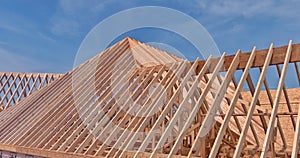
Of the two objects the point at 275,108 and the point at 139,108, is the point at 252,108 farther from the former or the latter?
the point at 139,108

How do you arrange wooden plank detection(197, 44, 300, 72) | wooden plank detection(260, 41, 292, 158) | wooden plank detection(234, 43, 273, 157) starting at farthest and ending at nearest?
wooden plank detection(197, 44, 300, 72) → wooden plank detection(234, 43, 273, 157) → wooden plank detection(260, 41, 292, 158)

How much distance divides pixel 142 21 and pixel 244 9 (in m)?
3.74

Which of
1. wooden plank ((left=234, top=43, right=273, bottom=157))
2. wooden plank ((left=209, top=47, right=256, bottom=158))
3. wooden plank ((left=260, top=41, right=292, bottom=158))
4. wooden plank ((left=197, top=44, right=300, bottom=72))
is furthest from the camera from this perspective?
wooden plank ((left=197, top=44, right=300, bottom=72))

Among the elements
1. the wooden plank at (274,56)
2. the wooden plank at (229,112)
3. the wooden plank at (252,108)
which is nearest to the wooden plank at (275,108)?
the wooden plank at (274,56)

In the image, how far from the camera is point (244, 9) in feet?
36.5

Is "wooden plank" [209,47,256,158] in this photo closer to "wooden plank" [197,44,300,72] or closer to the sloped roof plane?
the sloped roof plane

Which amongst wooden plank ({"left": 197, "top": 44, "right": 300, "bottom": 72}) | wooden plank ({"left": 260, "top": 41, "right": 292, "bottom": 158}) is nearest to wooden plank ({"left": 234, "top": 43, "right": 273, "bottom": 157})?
wooden plank ({"left": 197, "top": 44, "right": 300, "bottom": 72})

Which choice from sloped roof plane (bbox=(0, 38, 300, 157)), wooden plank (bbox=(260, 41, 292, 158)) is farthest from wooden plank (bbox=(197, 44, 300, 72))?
wooden plank (bbox=(260, 41, 292, 158))

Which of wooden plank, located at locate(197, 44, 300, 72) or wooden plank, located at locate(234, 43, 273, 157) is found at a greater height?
wooden plank, located at locate(197, 44, 300, 72)

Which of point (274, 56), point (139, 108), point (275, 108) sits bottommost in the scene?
point (275, 108)

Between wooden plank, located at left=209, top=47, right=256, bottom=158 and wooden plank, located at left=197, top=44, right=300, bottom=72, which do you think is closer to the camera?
wooden plank, located at left=209, top=47, right=256, bottom=158

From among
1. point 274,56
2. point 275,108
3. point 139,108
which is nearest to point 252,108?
point 275,108

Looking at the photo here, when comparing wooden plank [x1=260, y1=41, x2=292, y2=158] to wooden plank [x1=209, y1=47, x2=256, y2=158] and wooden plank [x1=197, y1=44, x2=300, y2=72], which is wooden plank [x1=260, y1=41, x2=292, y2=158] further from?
wooden plank [x1=209, y1=47, x2=256, y2=158]

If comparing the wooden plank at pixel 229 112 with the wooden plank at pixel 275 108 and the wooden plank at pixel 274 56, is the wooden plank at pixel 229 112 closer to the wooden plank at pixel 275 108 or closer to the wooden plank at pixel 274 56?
the wooden plank at pixel 274 56
